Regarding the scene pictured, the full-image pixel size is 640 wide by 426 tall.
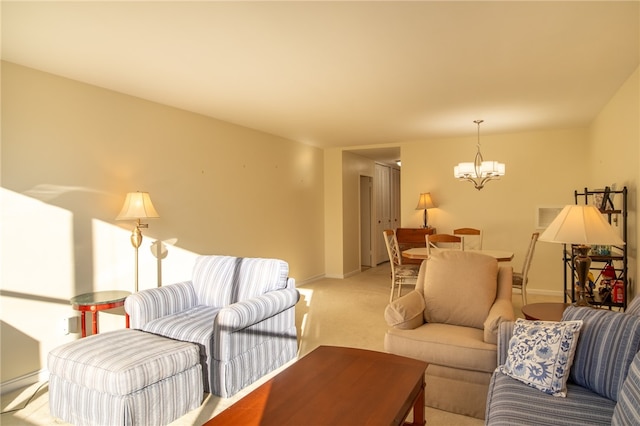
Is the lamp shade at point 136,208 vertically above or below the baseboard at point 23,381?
above

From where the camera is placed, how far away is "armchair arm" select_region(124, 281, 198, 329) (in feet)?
9.52

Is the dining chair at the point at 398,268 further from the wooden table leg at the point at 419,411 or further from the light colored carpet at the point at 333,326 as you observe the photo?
the wooden table leg at the point at 419,411

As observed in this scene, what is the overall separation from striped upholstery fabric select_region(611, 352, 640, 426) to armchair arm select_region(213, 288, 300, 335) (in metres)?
2.07

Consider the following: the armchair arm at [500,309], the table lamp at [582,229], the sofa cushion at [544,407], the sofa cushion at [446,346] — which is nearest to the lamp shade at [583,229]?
the table lamp at [582,229]

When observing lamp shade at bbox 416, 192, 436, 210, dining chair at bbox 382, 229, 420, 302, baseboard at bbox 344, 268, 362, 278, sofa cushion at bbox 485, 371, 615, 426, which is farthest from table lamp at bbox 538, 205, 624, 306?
baseboard at bbox 344, 268, 362, 278

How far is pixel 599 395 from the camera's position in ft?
5.73

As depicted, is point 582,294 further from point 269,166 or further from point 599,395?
point 269,166

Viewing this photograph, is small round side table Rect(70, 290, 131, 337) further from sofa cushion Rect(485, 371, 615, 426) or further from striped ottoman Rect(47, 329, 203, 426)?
sofa cushion Rect(485, 371, 615, 426)

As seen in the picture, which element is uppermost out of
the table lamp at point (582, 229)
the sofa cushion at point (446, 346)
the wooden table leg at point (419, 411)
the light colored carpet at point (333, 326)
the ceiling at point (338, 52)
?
the ceiling at point (338, 52)

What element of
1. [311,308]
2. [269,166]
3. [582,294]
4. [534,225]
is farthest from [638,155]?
[269,166]

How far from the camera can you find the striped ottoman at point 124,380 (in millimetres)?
2170

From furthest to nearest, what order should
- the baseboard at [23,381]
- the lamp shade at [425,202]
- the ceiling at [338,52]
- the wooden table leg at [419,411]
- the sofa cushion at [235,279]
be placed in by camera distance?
the lamp shade at [425,202] → the sofa cushion at [235,279] → the baseboard at [23,381] → the ceiling at [338,52] → the wooden table leg at [419,411]

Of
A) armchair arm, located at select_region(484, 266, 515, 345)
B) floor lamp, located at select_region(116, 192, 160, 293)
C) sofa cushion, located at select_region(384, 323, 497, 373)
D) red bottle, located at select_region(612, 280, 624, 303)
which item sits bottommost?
sofa cushion, located at select_region(384, 323, 497, 373)

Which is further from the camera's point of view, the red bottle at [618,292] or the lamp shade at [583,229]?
the red bottle at [618,292]
